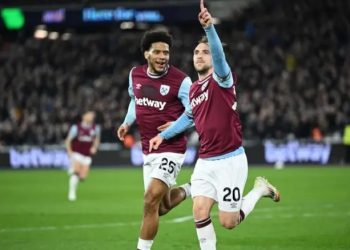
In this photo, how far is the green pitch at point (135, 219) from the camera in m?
12.1

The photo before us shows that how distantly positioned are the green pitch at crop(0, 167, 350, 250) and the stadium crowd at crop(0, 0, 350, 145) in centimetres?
677

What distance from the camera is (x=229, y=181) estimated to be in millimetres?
9078

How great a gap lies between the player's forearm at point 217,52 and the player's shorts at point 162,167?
1.82 metres

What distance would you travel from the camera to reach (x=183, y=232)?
13570 millimetres

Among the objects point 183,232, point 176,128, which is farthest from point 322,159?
point 176,128

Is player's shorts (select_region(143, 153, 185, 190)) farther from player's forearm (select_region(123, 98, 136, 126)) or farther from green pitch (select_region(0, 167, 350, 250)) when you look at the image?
green pitch (select_region(0, 167, 350, 250))

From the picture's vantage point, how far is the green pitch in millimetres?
12117

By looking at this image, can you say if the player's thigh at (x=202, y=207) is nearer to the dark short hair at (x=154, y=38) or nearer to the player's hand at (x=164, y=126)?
the player's hand at (x=164, y=126)

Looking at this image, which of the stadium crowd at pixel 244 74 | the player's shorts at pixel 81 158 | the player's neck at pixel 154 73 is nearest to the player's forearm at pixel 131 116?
the player's neck at pixel 154 73

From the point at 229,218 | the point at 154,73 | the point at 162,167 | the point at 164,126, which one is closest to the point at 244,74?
the point at 154,73

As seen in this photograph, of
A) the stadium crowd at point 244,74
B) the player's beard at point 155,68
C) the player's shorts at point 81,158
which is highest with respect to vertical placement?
the player's beard at point 155,68

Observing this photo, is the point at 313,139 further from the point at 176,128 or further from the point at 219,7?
the point at 176,128

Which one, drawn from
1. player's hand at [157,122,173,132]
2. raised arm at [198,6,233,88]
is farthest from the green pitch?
raised arm at [198,6,233,88]

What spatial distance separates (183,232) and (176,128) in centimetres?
407
